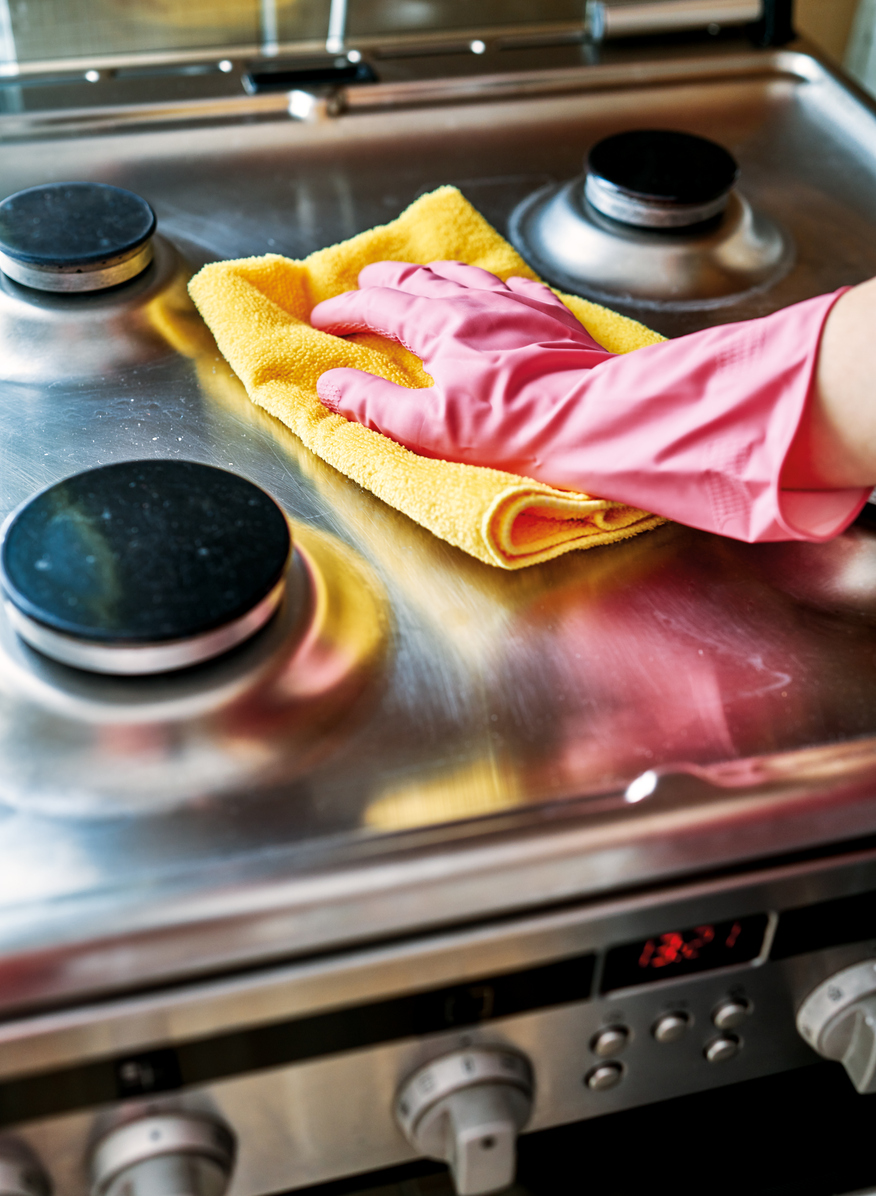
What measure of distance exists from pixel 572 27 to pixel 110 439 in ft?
2.32

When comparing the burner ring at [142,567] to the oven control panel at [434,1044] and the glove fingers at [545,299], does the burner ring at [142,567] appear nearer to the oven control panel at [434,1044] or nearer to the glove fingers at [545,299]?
the oven control panel at [434,1044]

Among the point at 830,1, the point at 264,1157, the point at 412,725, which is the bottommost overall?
the point at 264,1157

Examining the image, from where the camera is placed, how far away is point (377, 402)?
637mm

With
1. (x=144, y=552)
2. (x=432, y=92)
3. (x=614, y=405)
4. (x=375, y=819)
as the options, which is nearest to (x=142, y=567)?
(x=144, y=552)

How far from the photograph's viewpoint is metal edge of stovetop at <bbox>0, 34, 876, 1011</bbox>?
411mm

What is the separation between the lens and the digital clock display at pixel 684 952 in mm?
478

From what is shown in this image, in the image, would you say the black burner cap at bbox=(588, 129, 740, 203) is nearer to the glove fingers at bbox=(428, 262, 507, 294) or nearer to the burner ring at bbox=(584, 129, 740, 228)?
the burner ring at bbox=(584, 129, 740, 228)

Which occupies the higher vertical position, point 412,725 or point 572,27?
point 572,27

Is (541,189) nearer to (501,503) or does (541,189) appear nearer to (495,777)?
(501,503)

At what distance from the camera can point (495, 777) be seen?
0.49 m

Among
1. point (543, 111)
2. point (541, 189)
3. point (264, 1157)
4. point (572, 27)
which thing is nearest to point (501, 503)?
point (264, 1157)

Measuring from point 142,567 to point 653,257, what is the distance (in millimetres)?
486

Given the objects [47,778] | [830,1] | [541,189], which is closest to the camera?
[47,778]

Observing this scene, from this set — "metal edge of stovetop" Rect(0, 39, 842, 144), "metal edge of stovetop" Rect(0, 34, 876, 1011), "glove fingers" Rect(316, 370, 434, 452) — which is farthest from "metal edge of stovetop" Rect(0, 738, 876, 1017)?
"metal edge of stovetop" Rect(0, 39, 842, 144)
